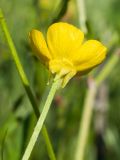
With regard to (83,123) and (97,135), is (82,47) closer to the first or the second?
(83,123)

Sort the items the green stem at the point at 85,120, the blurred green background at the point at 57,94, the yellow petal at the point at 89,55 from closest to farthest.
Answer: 1. the yellow petal at the point at 89,55
2. the blurred green background at the point at 57,94
3. the green stem at the point at 85,120

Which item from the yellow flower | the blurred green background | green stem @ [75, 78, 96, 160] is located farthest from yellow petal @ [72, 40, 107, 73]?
green stem @ [75, 78, 96, 160]

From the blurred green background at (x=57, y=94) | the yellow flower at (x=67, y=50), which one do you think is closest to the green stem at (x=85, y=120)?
the blurred green background at (x=57, y=94)

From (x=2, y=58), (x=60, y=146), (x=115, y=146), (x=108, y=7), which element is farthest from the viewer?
(x=108, y=7)

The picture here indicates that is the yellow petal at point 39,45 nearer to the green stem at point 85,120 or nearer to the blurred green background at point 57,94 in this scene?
the blurred green background at point 57,94

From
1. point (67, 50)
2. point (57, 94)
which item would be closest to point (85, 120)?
point (57, 94)

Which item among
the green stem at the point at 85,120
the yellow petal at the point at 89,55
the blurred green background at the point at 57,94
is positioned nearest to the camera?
the yellow petal at the point at 89,55

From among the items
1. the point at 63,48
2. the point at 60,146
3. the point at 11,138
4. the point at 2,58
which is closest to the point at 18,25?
the point at 2,58
